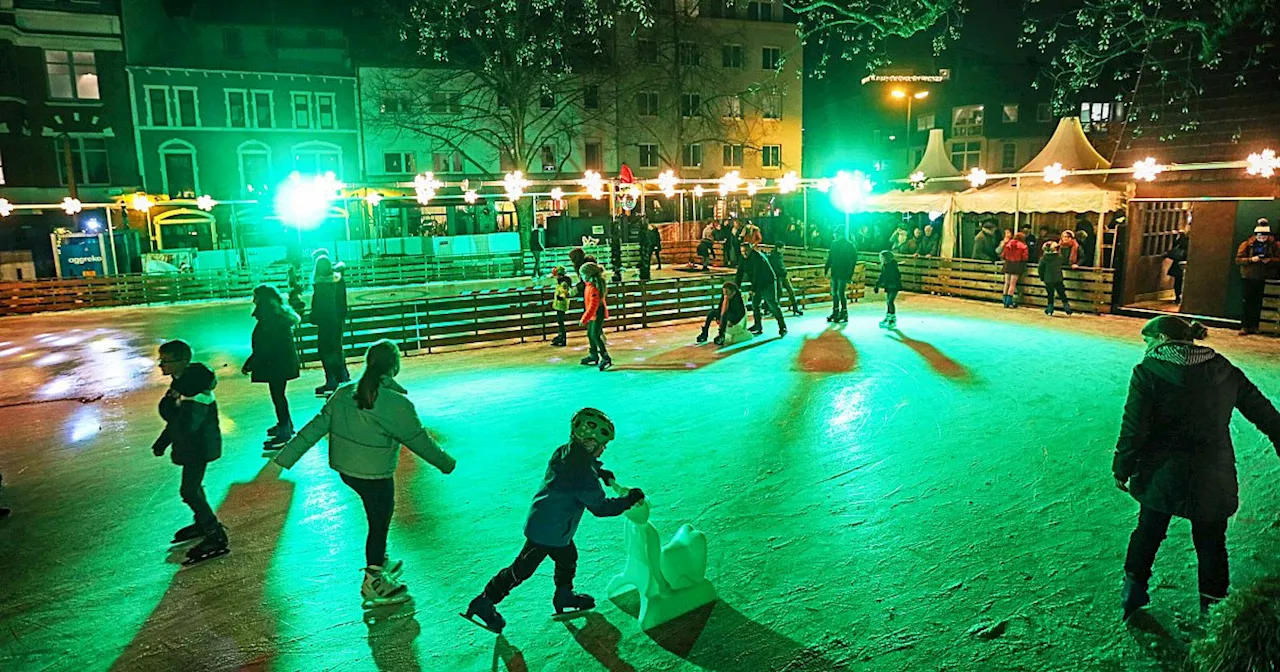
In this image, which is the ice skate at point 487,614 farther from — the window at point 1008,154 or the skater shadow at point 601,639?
the window at point 1008,154

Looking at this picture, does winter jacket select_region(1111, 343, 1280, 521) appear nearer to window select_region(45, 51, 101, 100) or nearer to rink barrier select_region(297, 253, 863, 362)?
rink barrier select_region(297, 253, 863, 362)

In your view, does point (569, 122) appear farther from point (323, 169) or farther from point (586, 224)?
point (323, 169)

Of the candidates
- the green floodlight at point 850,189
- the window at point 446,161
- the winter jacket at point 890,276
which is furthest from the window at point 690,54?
the winter jacket at point 890,276

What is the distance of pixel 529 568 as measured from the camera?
13.3 feet

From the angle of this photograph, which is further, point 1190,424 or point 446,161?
point 446,161

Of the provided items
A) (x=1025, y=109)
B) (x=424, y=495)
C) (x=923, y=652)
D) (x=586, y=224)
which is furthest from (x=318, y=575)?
(x=1025, y=109)

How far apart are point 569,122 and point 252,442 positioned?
1294 inches

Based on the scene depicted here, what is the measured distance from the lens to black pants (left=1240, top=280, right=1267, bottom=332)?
12.6 m

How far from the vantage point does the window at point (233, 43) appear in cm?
3438

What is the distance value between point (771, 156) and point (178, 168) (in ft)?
Result: 96.2

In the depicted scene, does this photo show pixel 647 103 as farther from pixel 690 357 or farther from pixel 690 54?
pixel 690 357

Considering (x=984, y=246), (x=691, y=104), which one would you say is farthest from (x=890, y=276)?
(x=691, y=104)

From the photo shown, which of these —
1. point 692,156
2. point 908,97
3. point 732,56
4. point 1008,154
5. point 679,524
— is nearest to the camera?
point 679,524

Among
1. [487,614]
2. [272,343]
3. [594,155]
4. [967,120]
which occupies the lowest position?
[487,614]
